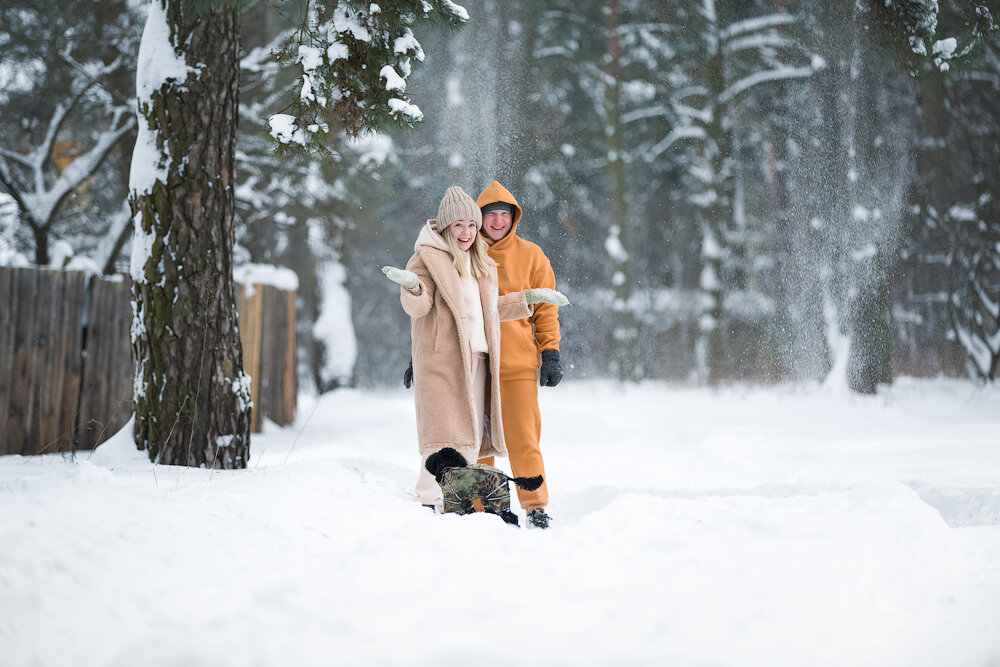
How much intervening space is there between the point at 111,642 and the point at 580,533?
1680 mm

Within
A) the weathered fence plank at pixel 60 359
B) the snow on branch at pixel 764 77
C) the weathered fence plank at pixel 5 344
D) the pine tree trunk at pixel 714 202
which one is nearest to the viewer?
the weathered fence plank at pixel 5 344

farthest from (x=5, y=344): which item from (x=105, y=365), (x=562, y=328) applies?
(x=562, y=328)

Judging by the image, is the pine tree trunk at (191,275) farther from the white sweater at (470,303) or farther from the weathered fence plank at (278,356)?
the weathered fence plank at (278,356)

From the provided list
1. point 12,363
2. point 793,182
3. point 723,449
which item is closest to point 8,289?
point 12,363

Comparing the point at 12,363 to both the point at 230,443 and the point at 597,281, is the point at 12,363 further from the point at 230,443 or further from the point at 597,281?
the point at 597,281

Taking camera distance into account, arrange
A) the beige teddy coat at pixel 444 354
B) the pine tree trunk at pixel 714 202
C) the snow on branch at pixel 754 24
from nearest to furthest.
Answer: the beige teddy coat at pixel 444 354 < the snow on branch at pixel 754 24 < the pine tree trunk at pixel 714 202

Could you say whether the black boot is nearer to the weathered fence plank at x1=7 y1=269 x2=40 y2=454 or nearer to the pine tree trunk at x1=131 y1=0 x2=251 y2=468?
the pine tree trunk at x1=131 y1=0 x2=251 y2=468

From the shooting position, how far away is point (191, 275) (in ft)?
15.2

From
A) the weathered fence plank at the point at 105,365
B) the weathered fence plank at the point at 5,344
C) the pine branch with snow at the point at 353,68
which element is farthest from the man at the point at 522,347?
the weathered fence plank at the point at 5,344

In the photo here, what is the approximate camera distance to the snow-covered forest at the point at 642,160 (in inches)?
389

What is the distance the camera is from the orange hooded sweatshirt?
4.57m

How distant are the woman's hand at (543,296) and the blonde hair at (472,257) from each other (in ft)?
0.94

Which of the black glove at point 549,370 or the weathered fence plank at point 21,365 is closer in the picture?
the black glove at point 549,370

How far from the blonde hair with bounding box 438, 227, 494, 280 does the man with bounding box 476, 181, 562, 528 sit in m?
0.21
